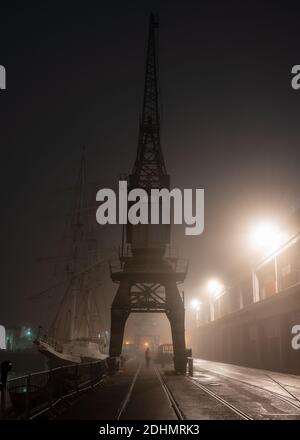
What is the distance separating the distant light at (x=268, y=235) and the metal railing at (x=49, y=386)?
82.7ft

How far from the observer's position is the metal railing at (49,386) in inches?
489

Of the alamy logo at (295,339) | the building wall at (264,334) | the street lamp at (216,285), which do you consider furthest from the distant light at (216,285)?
the alamy logo at (295,339)

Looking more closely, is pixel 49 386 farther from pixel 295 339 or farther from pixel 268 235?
pixel 268 235

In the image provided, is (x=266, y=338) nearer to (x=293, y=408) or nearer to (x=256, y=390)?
(x=256, y=390)

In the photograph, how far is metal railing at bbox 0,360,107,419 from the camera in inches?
489

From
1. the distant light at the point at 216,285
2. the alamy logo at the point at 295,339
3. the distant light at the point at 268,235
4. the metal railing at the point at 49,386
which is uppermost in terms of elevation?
the distant light at the point at 268,235

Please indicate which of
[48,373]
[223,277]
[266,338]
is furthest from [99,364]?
[223,277]

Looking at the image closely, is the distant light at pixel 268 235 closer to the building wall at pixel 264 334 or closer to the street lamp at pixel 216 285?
the building wall at pixel 264 334

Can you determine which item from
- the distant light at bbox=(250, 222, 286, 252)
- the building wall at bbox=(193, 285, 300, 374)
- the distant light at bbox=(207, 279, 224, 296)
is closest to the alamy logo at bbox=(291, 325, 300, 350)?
the building wall at bbox=(193, 285, 300, 374)

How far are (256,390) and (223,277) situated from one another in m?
51.8

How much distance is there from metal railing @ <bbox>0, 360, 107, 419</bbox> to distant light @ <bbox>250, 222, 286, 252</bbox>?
25209mm

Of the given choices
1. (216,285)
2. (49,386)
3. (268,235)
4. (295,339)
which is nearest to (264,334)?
(295,339)

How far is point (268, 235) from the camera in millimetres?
45188

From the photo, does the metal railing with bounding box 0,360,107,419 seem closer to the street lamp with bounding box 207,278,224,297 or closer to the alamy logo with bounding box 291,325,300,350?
the alamy logo with bounding box 291,325,300,350
